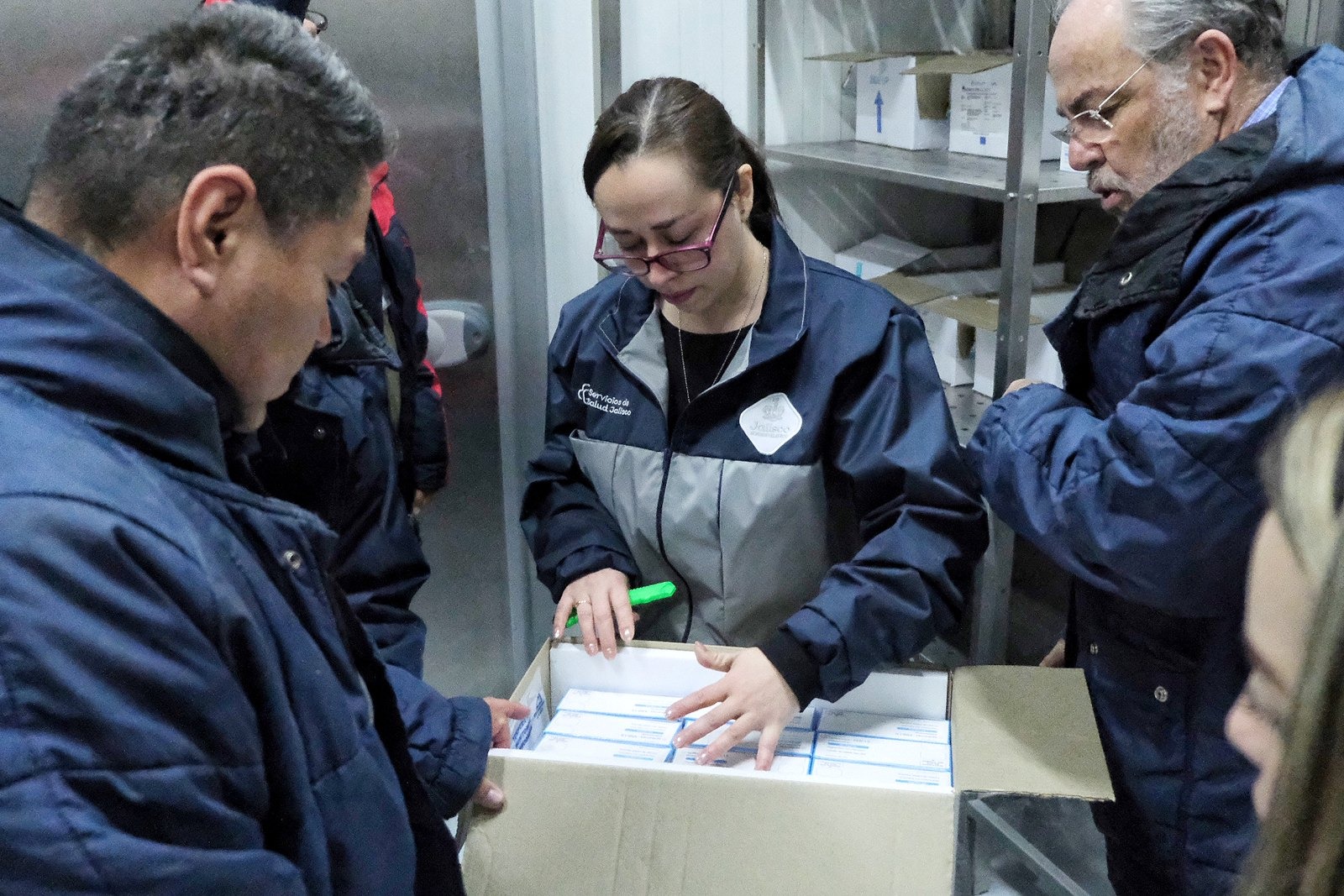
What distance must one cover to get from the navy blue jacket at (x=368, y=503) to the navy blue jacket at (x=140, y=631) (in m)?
0.32

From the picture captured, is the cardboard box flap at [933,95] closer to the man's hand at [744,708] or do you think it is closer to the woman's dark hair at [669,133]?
the woman's dark hair at [669,133]

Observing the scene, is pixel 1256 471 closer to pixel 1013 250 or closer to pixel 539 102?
pixel 1013 250

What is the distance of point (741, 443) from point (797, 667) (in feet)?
0.98

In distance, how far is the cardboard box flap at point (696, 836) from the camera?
92cm

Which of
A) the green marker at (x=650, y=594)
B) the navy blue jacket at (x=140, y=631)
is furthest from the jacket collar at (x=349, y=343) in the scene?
the navy blue jacket at (x=140, y=631)

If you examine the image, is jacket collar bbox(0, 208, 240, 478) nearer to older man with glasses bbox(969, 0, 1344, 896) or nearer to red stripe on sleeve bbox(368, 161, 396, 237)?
older man with glasses bbox(969, 0, 1344, 896)

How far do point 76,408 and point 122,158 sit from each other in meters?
0.15

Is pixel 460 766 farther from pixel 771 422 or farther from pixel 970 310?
pixel 970 310

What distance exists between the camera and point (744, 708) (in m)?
1.13

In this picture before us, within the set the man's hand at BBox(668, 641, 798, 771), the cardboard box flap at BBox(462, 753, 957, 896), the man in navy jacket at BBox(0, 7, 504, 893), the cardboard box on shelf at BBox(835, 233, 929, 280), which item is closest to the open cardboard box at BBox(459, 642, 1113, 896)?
the cardboard box flap at BBox(462, 753, 957, 896)

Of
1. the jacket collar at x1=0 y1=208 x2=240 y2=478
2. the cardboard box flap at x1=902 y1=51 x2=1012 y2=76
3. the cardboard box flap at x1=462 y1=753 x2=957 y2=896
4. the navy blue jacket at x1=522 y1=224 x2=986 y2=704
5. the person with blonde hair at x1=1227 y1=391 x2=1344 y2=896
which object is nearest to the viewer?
the person with blonde hair at x1=1227 y1=391 x2=1344 y2=896

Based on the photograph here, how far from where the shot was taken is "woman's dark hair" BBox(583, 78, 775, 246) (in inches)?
52.7

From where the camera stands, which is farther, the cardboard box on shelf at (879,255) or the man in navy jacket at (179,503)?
the cardboard box on shelf at (879,255)

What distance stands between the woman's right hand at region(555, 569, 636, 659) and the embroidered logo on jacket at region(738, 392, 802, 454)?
0.25 m
